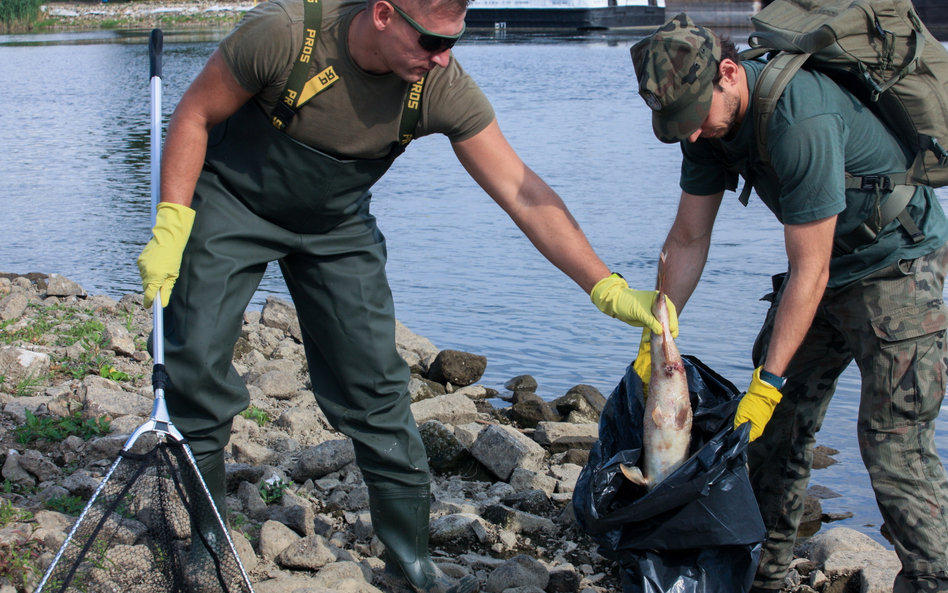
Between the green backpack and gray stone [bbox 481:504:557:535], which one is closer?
the green backpack

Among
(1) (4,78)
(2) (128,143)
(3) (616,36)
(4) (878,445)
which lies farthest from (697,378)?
(3) (616,36)

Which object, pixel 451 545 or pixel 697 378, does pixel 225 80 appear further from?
pixel 451 545

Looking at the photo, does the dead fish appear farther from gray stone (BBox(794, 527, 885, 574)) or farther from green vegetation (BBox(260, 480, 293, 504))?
green vegetation (BBox(260, 480, 293, 504))

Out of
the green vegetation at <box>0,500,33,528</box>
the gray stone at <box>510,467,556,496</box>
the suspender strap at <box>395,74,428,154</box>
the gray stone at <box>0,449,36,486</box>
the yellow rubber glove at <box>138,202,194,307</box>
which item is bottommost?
the gray stone at <box>510,467,556,496</box>

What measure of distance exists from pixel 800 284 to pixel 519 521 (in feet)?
6.00

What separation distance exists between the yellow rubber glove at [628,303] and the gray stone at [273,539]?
1518mm

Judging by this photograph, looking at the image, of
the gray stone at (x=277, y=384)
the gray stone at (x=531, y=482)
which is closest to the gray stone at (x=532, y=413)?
the gray stone at (x=531, y=482)

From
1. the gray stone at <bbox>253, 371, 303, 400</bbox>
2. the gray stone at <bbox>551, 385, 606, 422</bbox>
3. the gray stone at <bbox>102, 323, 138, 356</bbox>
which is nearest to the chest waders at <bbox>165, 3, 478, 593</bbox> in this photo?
the gray stone at <bbox>253, 371, 303, 400</bbox>

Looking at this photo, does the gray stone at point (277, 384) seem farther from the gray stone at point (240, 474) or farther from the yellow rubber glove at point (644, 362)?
the yellow rubber glove at point (644, 362)

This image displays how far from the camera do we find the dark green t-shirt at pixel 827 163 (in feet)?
8.18

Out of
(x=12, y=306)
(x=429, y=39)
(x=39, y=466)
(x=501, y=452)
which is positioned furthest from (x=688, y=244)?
(x=12, y=306)

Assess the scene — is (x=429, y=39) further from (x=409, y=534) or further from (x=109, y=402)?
(x=109, y=402)

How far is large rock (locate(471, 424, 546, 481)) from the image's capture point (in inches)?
174

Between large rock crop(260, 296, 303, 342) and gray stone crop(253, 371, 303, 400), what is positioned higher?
gray stone crop(253, 371, 303, 400)
